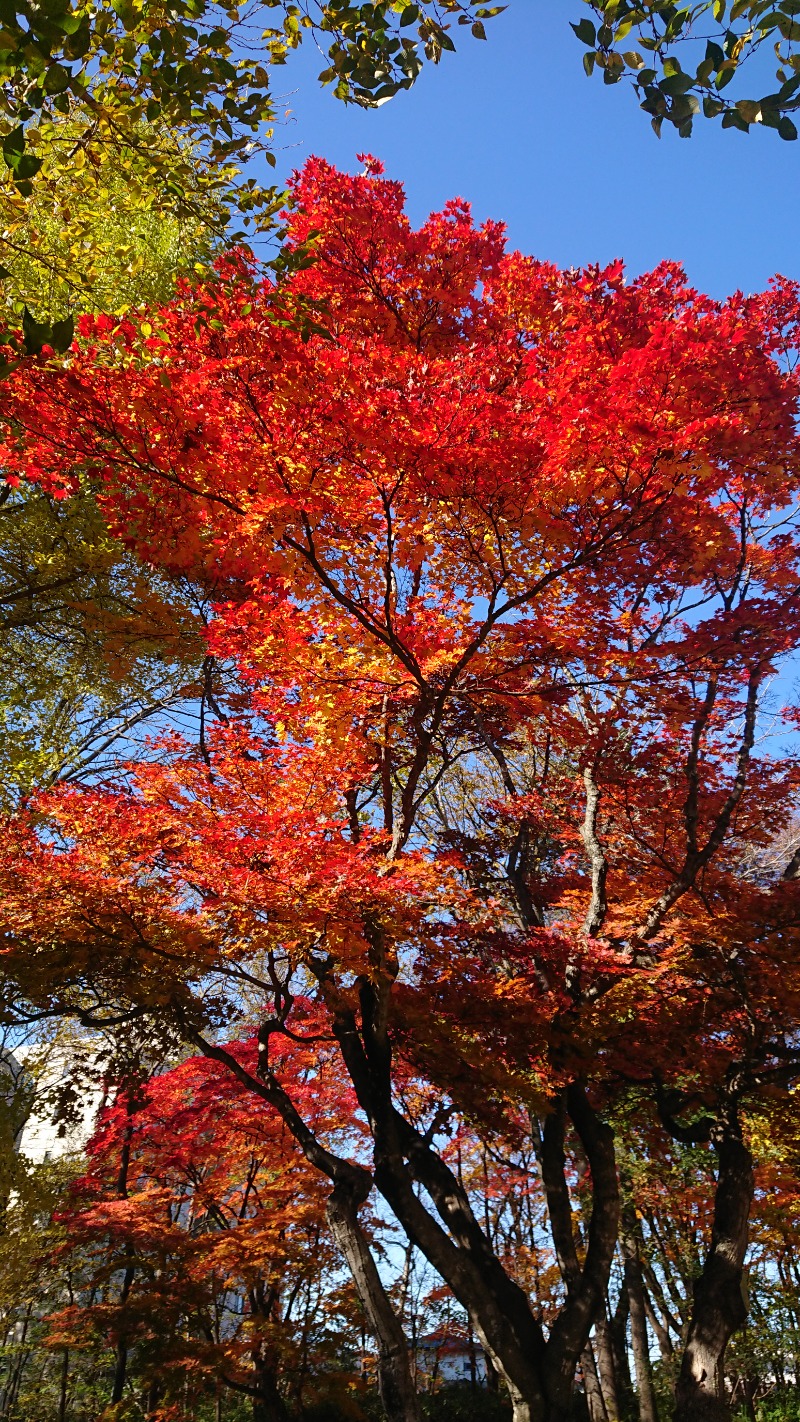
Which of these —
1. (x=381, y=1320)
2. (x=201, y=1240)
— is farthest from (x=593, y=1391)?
(x=381, y=1320)

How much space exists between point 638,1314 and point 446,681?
13.0 metres

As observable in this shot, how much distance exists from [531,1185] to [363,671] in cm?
1451

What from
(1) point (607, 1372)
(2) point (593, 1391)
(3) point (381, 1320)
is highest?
(3) point (381, 1320)

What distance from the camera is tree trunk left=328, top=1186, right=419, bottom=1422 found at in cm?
617

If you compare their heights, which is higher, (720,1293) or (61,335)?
(61,335)

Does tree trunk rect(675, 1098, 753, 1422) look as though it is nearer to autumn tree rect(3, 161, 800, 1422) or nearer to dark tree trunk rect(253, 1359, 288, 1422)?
autumn tree rect(3, 161, 800, 1422)

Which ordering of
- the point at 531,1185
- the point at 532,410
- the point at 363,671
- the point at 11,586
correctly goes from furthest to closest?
the point at 531,1185 → the point at 11,586 → the point at 363,671 → the point at 532,410

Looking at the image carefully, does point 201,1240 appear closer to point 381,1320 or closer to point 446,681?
point 381,1320

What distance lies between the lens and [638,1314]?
13.4 m

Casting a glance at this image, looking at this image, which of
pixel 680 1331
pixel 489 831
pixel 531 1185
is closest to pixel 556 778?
pixel 489 831

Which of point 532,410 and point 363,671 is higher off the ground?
point 532,410

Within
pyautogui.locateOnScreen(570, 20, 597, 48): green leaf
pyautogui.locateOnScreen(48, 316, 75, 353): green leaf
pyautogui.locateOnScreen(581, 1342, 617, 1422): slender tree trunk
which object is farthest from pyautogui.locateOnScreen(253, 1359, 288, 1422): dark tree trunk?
pyautogui.locateOnScreen(570, 20, 597, 48): green leaf

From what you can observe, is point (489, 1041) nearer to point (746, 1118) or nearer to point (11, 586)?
point (746, 1118)

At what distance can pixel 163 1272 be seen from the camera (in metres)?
10.5
